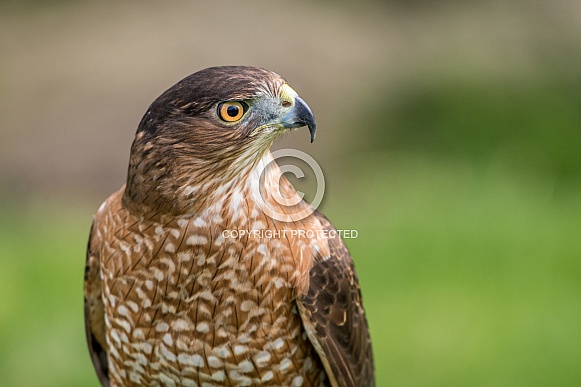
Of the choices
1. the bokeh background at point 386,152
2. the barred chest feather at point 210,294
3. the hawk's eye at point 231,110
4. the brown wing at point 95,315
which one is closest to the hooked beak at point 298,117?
the hawk's eye at point 231,110

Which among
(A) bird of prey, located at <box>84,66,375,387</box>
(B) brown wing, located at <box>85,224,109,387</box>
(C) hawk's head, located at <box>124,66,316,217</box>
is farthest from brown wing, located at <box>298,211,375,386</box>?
(B) brown wing, located at <box>85,224,109,387</box>

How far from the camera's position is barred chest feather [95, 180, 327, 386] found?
336 centimetres

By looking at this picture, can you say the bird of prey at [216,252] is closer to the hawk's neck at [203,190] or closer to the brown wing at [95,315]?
the hawk's neck at [203,190]

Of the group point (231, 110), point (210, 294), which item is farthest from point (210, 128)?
point (210, 294)

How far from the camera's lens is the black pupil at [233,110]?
10.6ft

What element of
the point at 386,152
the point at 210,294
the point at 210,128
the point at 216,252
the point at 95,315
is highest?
the point at 210,128

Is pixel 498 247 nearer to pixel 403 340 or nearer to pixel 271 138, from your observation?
pixel 403 340

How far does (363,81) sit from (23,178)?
3.62 m

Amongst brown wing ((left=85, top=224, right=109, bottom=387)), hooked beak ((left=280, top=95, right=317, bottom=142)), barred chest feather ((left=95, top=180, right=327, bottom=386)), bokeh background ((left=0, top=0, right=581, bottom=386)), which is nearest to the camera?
hooked beak ((left=280, top=95, right=317, bottom=142))

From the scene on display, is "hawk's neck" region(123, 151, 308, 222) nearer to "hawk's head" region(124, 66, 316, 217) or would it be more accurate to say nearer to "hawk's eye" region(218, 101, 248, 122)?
"hawk's head" region(124, 66, 316, 217)

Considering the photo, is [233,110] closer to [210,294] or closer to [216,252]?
[216,252]

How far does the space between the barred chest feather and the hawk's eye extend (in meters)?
0.30

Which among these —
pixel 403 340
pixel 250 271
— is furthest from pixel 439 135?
pixel 250 271

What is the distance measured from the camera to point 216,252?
3350mm
